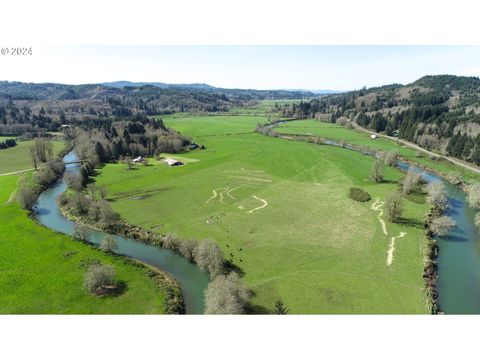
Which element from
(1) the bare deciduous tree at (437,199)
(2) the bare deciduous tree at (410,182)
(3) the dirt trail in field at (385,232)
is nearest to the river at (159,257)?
(3) the dirt trail in field at (385,232)

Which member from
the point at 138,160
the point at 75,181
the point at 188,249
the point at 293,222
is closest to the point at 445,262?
the point at 293,222

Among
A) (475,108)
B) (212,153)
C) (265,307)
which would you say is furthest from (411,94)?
(265,307)

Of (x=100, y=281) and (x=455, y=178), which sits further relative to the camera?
(x=455, y=178)

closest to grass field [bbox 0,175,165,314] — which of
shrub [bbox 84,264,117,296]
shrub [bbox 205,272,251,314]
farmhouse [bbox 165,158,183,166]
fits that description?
shrub [bbox 84,264,117,296]

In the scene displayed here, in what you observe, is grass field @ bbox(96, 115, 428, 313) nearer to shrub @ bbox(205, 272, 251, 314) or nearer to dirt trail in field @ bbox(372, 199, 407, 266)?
dirt trail in field @ bbox(372, 199, 407, 266)

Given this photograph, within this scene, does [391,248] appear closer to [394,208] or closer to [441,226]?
[394,208]
